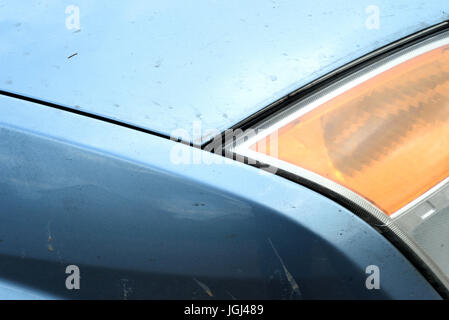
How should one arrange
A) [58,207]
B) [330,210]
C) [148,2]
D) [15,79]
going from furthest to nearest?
→ [148,2], [15,79], [58,207], [330,210]

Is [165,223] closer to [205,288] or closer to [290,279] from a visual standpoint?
[205,288]

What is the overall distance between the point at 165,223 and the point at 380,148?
1.92 feet

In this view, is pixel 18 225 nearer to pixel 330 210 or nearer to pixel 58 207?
pixel 58 207

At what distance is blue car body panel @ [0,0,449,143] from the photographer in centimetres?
141

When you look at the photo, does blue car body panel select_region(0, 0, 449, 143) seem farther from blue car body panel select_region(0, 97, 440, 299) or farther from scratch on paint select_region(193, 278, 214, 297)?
scratch on paint select_region(193, 278, 214, 297)

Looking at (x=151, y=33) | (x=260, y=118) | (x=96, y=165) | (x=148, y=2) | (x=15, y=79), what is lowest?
(x=96, y=165)

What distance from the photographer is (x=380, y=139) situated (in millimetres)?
1386

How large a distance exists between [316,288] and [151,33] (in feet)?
2.83

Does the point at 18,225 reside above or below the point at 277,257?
above

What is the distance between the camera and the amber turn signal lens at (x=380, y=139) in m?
1.35

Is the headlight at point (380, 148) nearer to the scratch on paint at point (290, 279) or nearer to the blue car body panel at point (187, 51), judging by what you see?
the blue car body panel at point (187, 51)

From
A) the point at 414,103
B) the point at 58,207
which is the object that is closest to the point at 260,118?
the point at 414,103

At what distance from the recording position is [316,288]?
4.52ft

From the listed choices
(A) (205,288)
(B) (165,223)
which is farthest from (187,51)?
(A) (205,288)
